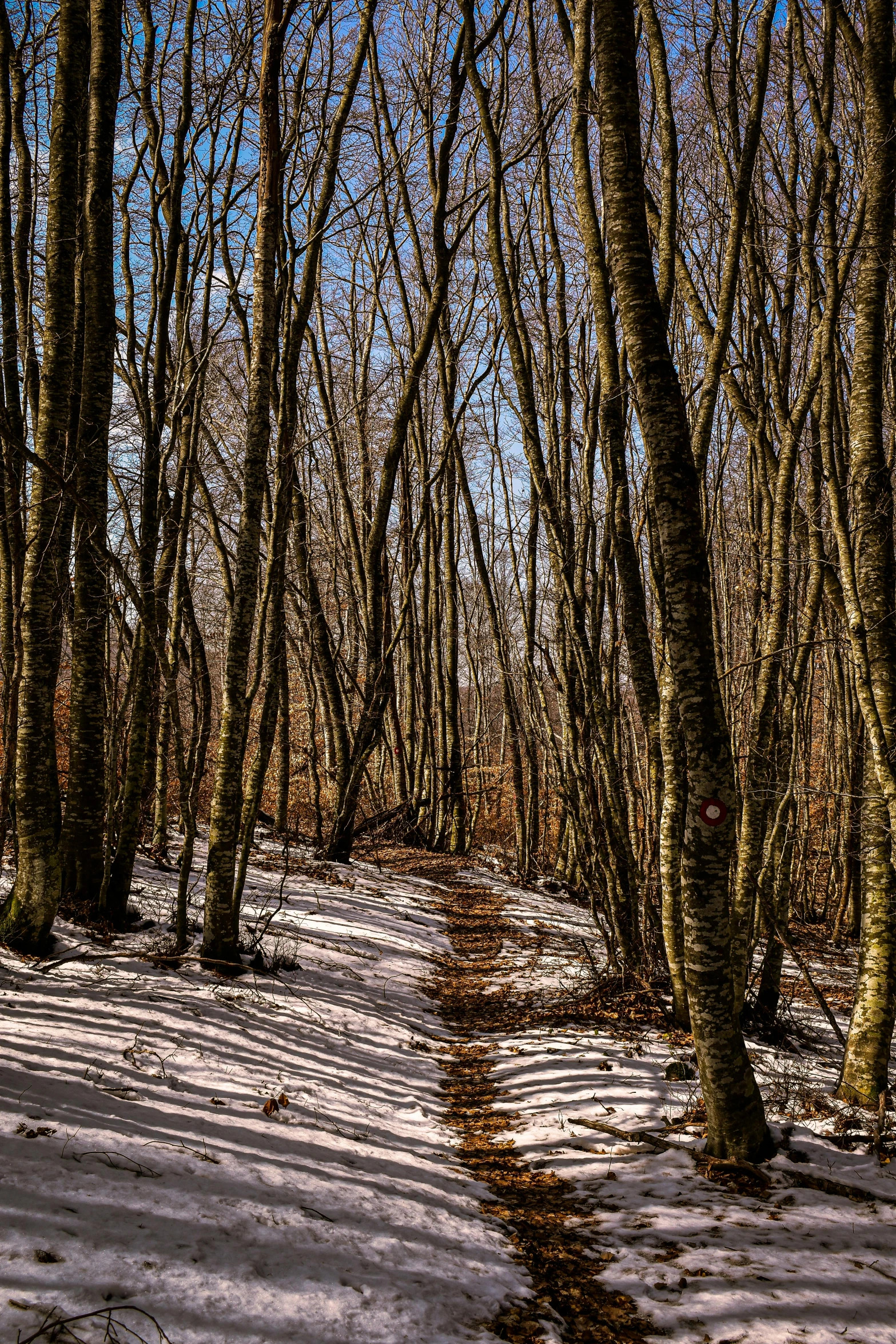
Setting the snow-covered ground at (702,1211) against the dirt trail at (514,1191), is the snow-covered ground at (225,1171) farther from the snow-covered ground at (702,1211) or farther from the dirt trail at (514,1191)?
the snow-covered ground at (702,1211)

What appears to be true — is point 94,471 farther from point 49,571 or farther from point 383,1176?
point 383,1176

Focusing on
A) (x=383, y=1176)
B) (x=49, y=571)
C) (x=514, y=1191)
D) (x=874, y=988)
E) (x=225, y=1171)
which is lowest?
(x=514, y=1191)

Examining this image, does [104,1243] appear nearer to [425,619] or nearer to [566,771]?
[566,771]

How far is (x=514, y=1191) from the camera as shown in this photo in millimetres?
3754

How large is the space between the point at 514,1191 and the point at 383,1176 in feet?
2.22

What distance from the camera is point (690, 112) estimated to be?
9.88 metres

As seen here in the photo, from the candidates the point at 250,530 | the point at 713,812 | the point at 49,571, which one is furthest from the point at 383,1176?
the point at 250,530

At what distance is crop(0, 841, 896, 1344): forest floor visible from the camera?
8.09 feet

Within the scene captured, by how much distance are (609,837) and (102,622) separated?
4.28m

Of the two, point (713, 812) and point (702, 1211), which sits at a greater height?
point (713, 812)

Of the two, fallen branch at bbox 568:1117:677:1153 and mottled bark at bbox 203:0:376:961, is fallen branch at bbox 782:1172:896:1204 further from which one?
mottled bark at bbox 203:0:376:961

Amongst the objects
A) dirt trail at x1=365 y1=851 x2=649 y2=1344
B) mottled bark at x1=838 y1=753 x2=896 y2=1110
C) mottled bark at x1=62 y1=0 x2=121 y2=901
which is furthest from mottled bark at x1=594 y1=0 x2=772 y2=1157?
mottled bark at x1=62 y1=0 x2=121 y2=901

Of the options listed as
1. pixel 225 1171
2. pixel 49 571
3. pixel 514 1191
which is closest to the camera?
pixel 225 1171

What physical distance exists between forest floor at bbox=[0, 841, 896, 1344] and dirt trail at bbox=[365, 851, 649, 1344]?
14 mm
